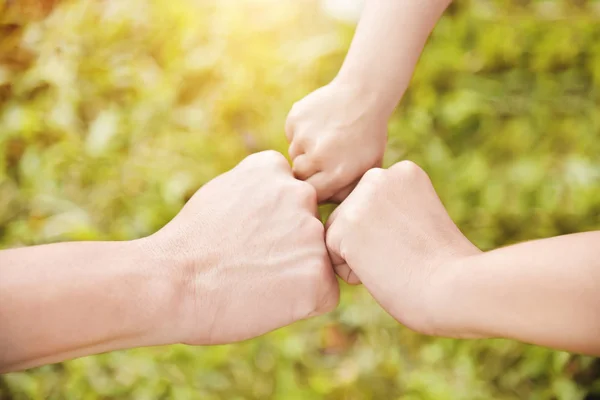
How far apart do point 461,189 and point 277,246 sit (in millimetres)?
580

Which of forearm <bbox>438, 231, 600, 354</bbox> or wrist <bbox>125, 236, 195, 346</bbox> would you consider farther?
wrist <bbox>125, 236, 195, 346</bbox>

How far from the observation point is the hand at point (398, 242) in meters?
0.95

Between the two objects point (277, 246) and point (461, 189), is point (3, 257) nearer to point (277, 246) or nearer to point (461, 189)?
point (277, 246)

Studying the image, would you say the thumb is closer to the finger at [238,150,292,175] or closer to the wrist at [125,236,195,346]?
the finger at [238,150,292,175]

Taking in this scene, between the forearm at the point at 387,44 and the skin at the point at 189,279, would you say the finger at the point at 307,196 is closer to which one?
the skin at the point at 189,279

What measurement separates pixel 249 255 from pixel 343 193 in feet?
0.83

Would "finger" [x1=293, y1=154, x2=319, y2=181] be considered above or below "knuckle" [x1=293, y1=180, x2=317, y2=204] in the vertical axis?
above

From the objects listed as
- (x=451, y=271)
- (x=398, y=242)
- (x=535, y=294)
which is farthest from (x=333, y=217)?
(x=535, y=294)

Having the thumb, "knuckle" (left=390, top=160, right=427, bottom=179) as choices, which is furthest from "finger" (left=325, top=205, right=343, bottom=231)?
"knuckle" (left=390, top=160, right=427, bottom=179)

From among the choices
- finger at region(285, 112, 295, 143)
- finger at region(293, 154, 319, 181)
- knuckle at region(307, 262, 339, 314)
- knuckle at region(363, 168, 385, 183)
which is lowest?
knuckle at region(307, 262, 339, 314)

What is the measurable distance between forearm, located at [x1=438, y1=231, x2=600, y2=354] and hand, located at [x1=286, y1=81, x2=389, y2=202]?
321 millimetres

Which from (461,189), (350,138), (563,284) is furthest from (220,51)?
(563,284)

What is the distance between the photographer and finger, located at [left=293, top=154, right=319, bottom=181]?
1.13m

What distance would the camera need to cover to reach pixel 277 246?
1.05m
